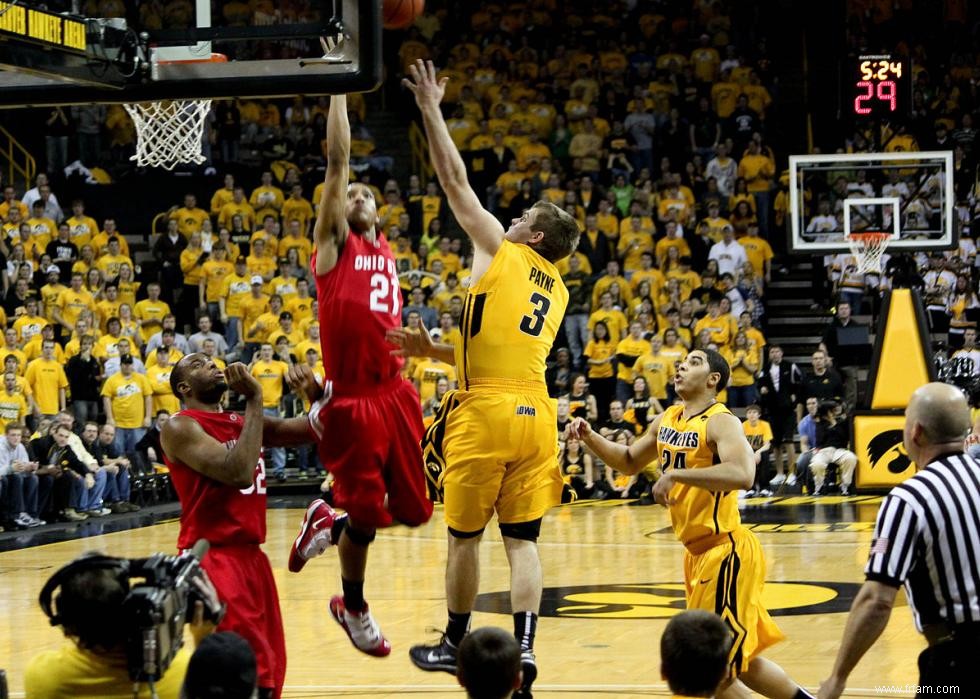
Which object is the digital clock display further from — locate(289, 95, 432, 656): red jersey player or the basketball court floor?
locate(289, 95, 432, 656): red jersey player

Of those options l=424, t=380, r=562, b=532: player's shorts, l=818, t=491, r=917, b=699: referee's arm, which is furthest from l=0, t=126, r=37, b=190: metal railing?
l=818, t=491, r=917, b=699: referee's arm

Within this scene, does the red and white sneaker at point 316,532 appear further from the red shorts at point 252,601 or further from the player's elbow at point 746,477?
the player's elbow at point 746,477

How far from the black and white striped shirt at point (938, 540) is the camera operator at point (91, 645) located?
2171 mm

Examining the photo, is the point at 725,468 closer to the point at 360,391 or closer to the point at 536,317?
the point at 536,317

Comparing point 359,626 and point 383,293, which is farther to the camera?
point 359,626

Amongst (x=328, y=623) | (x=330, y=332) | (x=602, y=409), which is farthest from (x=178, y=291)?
(x=330, y=332)

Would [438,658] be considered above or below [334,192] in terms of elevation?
below

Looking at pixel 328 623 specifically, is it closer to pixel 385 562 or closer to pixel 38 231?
pixel 385 562

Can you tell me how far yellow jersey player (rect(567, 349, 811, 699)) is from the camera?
631 cm

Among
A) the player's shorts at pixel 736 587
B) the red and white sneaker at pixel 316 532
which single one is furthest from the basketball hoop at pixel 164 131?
the player's shorts at pixel 736 587

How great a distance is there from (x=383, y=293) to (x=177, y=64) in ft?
4.65

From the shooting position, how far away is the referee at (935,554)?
446 centimetres

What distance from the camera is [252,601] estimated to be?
19.6 ft

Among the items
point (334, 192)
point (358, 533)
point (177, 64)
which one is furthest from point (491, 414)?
point (177, 64)
